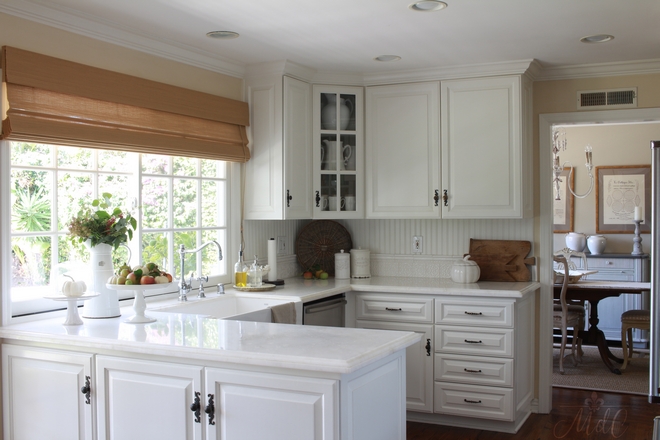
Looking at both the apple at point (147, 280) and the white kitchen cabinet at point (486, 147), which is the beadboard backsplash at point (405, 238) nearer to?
the white kitchen cabinet at point (486, 147)

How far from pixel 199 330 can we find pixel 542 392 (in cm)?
279

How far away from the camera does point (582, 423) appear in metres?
4.23

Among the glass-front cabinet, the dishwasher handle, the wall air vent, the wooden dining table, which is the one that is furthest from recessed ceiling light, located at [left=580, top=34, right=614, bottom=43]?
the wooden dining table

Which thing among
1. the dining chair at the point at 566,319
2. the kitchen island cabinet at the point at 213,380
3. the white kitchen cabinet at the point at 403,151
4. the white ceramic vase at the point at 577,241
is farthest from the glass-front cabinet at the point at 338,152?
the white ceramic vase at the point at 577,241

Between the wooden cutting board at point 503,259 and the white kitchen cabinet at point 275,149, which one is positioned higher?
the white kitchen cabinet at point 275,149

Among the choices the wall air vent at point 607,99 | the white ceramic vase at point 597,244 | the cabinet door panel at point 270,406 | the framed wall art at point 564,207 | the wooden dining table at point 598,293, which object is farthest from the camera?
the framed wall art at point 564,207

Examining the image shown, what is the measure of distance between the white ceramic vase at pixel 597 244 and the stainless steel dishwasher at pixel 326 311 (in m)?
3.86

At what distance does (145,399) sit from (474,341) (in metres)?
2.25

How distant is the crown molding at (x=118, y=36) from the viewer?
2922 millimetres

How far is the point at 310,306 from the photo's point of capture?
3969 mm

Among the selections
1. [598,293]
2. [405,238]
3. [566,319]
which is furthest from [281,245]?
[598,293]

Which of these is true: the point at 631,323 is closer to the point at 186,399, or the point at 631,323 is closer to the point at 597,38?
the point at 597,38

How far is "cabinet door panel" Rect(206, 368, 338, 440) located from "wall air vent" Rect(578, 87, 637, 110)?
3.18 metres

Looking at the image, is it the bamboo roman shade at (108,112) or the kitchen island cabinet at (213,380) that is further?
the bamboo roman shade at (108,112)
